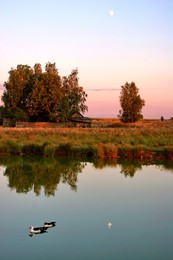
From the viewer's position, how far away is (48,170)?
790 inches

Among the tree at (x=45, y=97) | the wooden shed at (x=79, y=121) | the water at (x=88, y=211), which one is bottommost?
the water at (x=88, y=211)

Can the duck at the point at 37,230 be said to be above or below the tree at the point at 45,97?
below

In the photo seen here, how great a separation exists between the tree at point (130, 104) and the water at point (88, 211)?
152ft

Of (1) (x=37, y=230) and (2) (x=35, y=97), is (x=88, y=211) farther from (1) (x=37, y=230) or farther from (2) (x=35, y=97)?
(2) (x=35, y=97)

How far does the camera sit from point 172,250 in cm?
862

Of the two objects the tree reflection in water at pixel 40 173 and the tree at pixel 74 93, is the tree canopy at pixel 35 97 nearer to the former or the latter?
the tree at pixel 74 93


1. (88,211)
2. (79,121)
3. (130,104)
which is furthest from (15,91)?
(88,211)

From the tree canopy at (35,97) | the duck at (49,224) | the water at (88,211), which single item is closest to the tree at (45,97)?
the tree canopy at (35,97)

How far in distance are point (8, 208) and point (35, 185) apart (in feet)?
14.1

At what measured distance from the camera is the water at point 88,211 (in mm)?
8594

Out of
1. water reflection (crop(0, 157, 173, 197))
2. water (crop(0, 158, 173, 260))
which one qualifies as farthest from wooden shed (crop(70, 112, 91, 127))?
water (crop(0, 158, 173, 260))

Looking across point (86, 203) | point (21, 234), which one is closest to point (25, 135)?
point (86, 203)

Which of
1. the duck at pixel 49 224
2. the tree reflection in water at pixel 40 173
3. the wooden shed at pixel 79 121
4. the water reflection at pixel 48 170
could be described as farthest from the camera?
the wooden shed at pixel 79 121

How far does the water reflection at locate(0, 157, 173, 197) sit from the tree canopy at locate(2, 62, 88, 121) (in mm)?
29188
